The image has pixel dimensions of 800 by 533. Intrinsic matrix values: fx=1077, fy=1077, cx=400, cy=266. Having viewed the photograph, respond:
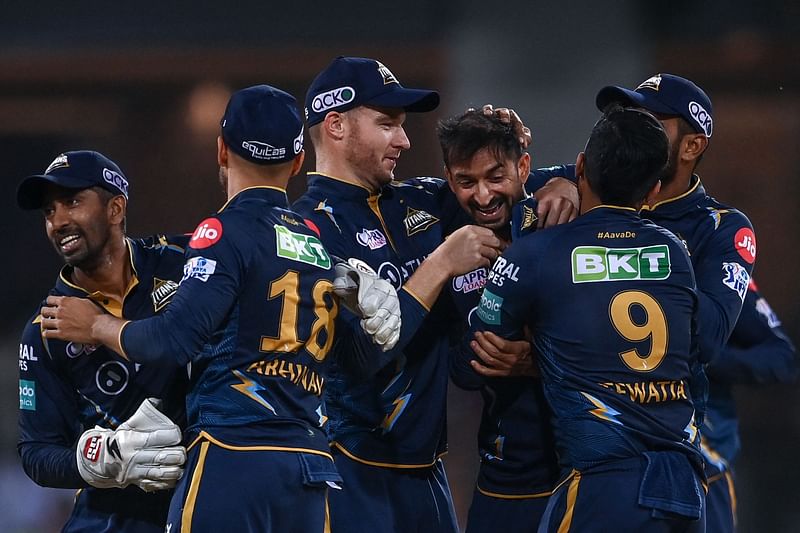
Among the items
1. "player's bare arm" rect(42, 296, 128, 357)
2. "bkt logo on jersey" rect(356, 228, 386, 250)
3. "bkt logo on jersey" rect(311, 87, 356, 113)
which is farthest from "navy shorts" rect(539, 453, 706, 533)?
"bkt logo on jersey" rect(311, 87, 356, 113)

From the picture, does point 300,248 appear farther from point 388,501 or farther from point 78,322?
point 388,501

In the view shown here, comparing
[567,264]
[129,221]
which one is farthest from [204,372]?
[129,221]

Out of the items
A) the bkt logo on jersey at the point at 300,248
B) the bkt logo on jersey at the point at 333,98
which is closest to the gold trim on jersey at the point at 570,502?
the bkt logo on jersey at the point at 300,248

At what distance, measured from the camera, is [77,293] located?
333 centimetres

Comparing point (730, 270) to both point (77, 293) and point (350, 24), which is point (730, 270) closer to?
point (77, 293)

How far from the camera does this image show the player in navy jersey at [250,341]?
2703 mm

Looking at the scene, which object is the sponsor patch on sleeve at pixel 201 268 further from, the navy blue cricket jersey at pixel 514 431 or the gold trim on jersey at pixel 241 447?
the navy blue cricket jersey at pixel 514 431

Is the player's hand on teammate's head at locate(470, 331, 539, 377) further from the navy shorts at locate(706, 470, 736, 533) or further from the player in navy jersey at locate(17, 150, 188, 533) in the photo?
the navy shorts at locate(706, 470, 736, 533)

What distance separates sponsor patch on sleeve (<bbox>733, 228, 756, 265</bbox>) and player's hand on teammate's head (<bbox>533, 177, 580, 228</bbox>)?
533mm

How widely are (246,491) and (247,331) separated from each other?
1.33 feet

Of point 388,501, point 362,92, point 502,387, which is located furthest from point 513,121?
point 388,501

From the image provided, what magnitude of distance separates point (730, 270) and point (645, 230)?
1.63 feet

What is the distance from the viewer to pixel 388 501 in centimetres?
336

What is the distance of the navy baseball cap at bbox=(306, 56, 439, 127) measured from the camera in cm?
351
